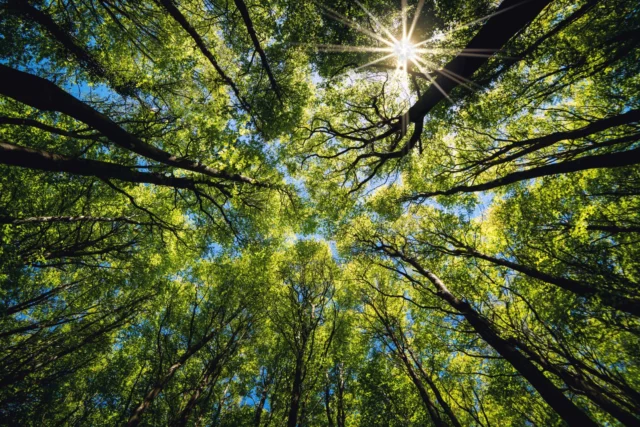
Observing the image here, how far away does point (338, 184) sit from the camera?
11422mm

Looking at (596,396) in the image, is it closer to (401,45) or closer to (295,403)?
(295,403)

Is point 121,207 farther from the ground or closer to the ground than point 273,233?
closer to the ground

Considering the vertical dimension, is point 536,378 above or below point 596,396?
above

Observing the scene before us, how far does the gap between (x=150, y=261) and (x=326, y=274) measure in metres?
8.72

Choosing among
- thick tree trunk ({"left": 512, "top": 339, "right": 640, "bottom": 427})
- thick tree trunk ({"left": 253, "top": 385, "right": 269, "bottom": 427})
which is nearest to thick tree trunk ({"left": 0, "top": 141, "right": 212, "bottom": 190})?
thick tree trunk ({"left": 512, "top": 339, "right": 640, "bottom": 427})

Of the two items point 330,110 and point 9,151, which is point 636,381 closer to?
point 330,110

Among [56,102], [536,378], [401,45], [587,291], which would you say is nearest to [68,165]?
[56,102]

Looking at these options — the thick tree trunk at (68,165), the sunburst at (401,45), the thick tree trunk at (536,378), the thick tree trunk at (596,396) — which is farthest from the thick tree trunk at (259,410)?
the sunburst at (401,45)

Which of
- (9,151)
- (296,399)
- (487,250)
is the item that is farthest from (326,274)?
(9,151)

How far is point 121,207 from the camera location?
421 inches

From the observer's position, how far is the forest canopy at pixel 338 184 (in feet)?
17.2

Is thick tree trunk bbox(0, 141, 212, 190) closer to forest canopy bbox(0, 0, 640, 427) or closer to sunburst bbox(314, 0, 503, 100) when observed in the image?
forest canopy bbox(0, 0, 640, 427)

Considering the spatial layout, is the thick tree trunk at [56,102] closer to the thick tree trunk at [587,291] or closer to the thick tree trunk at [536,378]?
the thick tree trunk at [536,378]

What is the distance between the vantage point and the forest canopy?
17.2ft
